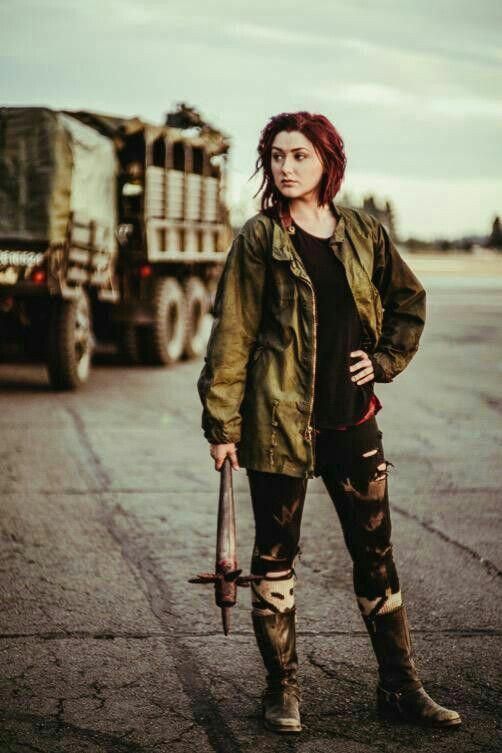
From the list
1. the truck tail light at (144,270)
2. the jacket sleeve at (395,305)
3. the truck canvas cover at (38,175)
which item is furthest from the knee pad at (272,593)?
the truck tail light at (144,270)

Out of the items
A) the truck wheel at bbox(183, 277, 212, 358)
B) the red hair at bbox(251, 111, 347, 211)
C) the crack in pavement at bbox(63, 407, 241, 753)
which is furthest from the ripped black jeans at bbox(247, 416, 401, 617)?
the truck wheel at bbox(183, 277, 212, 358)

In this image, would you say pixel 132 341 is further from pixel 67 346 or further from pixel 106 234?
pixel 67 346

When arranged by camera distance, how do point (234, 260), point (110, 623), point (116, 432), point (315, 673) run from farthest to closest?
point (116, 432), point (110, 623), point (315, 673), point (234, 260)

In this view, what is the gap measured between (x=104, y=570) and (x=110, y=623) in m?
0.90

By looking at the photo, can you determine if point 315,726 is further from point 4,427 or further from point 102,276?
point 102,276

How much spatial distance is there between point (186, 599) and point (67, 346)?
798cm

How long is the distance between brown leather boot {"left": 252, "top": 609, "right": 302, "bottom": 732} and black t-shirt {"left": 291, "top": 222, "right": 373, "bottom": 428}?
640 mm

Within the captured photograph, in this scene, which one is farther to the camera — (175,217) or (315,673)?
(175,217)

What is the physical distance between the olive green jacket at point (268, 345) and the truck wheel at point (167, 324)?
12.7 meters

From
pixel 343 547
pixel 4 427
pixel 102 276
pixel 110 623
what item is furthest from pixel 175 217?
pixel 110 623

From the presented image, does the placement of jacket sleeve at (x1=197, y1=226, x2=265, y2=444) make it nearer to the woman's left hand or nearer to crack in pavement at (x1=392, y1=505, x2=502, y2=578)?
the woman's left hand

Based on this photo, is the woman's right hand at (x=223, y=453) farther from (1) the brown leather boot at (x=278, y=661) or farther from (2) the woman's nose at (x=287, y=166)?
(2) the woman's nose at (x=287, y=166)

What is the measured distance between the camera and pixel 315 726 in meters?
4.09

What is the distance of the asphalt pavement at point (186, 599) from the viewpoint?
13.4 feet
